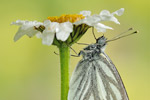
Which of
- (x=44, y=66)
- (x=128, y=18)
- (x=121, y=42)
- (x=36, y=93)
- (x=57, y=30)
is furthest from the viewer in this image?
(x=128, y=18)

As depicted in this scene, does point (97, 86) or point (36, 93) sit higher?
point (36, 93)

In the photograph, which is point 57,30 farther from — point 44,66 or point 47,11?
point 47,11

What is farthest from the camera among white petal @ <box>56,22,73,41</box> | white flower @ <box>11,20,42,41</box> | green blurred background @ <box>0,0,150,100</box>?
green blurred background @ <box>0,0,150,100</box>

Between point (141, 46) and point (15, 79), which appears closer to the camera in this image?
point (15, 79)

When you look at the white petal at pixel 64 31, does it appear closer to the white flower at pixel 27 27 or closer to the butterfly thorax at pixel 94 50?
the white flower at pixel 27 27

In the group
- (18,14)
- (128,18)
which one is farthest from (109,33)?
(18,14)

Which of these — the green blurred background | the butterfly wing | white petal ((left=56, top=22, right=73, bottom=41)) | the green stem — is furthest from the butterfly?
the green blurred background

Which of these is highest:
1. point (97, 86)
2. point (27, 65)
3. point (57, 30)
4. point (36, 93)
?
point (27, 65)

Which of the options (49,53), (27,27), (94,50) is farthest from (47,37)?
(49,53)

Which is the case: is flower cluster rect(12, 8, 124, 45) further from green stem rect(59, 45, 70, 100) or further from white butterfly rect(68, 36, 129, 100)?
white butterfly rect(68, 36, 129, 100)
